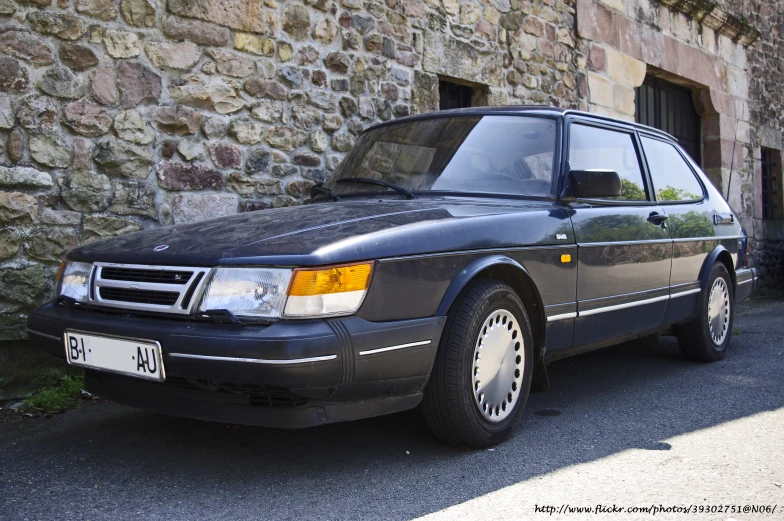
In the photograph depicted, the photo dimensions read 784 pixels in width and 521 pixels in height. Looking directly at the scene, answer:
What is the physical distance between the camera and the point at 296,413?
104 inches

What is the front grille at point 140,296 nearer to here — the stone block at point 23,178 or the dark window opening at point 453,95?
the stone block at point 23,178

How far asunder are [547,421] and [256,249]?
1.77 meters

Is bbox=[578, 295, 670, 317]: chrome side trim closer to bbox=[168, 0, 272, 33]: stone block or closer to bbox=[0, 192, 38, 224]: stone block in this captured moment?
bbox=[0, 192, 38, 224]: stone block

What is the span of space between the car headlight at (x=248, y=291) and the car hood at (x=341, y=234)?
0.04 m

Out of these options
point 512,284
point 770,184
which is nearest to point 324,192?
point 512,284

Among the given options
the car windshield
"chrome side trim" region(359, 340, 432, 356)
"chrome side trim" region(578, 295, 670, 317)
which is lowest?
"chrome side trim" region(578, 295, 670, 317)

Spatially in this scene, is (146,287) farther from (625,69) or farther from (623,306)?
(625,69)

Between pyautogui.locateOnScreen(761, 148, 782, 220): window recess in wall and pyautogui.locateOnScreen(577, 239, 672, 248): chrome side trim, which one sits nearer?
pyautogui.locateOnScreen(577, 239, 672, 248): chrome side trim

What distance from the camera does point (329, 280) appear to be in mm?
2617

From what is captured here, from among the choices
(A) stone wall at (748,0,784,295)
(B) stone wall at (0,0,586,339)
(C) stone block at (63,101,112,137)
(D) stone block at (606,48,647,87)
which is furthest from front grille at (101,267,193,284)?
(A) stone wall at (748,0,784,295)

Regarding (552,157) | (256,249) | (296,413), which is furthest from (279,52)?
(296,413)

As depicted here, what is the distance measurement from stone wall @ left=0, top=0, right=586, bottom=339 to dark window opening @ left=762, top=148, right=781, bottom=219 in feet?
26.8

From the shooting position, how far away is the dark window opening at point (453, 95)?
741 cm

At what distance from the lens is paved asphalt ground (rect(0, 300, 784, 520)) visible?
2.57 metres
